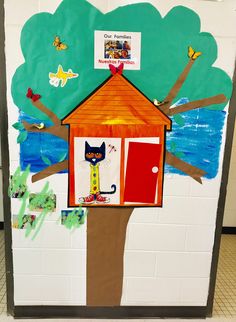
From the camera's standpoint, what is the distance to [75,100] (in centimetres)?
158

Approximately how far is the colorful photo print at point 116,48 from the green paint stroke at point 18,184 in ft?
2.47

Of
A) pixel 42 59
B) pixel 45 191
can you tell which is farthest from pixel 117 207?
pixel 42 59

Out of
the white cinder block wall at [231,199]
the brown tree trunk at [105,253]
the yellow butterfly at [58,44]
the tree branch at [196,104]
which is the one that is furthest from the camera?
the white cinder block wall at [231,199]

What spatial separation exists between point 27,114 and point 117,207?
718 mm

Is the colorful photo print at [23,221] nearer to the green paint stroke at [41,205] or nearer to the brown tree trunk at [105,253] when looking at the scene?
the green paint stroke at [41,205]

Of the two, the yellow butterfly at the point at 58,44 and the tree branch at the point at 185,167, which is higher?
the yellow butterfly at the point at 58,44

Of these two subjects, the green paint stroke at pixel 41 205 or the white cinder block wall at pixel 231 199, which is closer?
the green paint stroke at pixel 41 205

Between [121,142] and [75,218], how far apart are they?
514mm

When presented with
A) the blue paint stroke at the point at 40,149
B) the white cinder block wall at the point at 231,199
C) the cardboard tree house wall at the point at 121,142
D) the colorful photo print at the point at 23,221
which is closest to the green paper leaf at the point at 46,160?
the blue paint stroke at the point at 40,149

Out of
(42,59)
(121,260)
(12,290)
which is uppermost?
(42,59)

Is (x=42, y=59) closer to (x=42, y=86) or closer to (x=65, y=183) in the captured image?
(x=42, y=86)

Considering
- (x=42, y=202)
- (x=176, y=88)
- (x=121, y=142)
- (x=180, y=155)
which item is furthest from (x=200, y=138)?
(x=42, y=202)

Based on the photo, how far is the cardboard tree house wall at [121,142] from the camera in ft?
5.22

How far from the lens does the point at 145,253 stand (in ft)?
5.88
